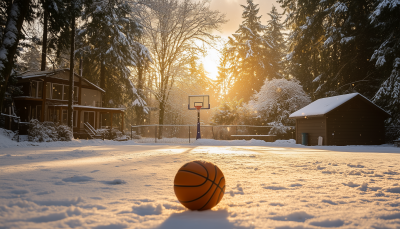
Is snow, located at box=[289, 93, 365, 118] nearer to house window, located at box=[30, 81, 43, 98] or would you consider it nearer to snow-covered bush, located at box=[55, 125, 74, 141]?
snow-covered bush, located at box=[55, 125, 74, 141]

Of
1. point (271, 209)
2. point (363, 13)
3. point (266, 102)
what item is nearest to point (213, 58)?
point (266, 102)

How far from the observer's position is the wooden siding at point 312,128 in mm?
22016

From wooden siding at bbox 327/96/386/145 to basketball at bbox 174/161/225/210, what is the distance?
20309 millimetres

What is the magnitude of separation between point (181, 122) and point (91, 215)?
143 feet

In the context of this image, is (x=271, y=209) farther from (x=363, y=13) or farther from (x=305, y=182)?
(x=363, y=13)

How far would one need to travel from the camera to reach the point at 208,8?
31.4 meters

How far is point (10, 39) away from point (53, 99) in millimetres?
15269

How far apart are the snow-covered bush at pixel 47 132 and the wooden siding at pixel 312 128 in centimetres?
1915

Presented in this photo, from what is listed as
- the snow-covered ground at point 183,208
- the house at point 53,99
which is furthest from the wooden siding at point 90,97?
the snow-covered ground at point 183,208

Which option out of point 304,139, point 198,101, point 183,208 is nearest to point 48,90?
point 198,101

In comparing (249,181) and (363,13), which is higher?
(363,13)

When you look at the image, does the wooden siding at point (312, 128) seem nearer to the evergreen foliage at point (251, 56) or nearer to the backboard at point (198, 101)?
the backboard at point (198, 101)

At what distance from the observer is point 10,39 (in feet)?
49.2

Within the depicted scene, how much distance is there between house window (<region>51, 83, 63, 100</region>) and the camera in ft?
97.7
